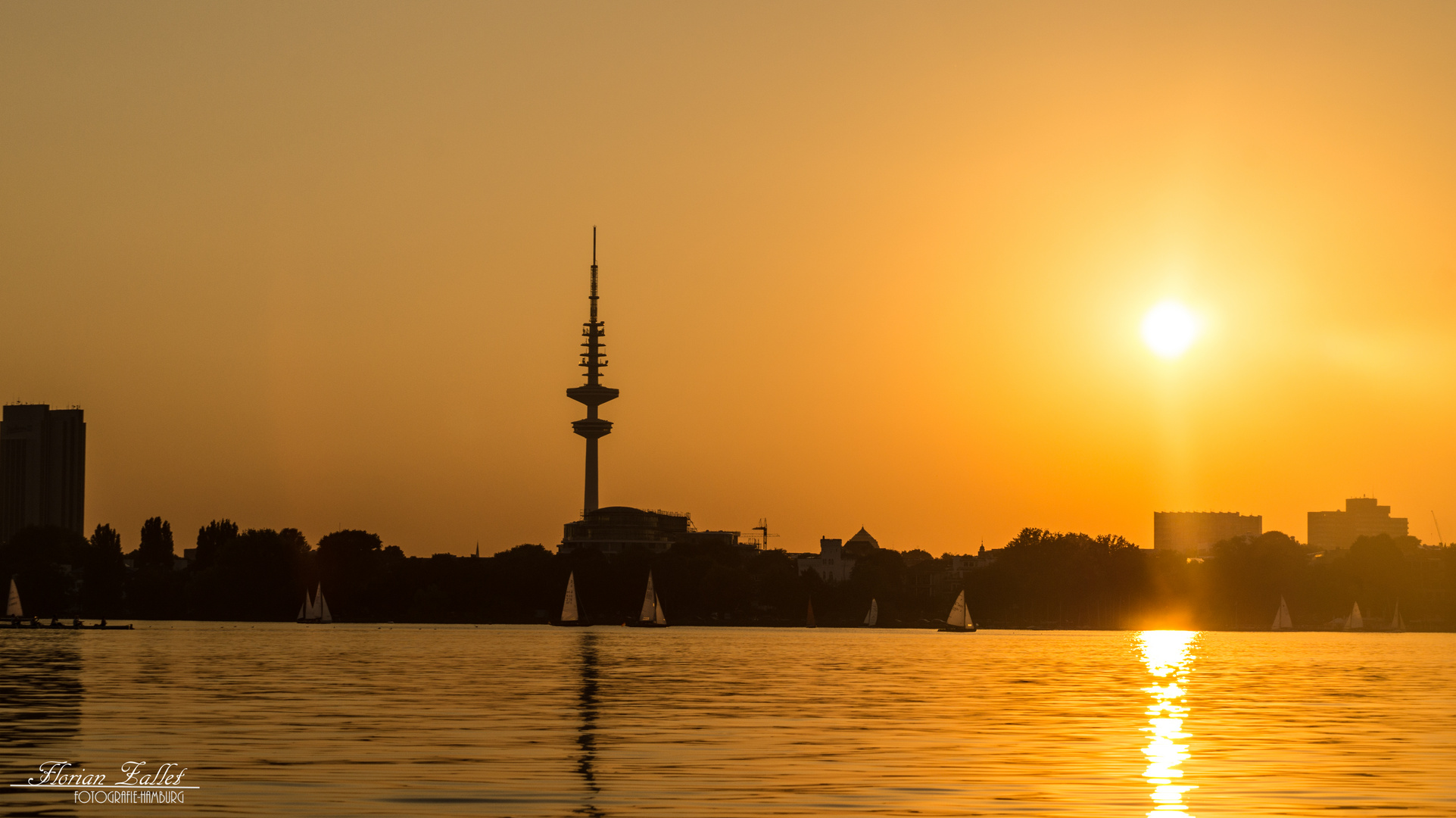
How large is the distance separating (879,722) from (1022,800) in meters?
22.7

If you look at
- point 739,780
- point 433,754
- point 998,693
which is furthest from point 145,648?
point 739,780

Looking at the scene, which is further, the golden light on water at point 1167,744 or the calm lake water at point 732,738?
the calm lake water at point 732,738

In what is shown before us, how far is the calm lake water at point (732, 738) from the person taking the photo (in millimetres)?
35750

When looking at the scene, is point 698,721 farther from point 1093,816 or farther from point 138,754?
point 1093,816

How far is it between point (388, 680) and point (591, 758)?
41.7m

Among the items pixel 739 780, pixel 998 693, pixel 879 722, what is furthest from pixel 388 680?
pixel 739 780

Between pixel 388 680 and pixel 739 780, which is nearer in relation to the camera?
pixel 739 780

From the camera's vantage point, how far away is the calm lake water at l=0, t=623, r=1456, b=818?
117 ft

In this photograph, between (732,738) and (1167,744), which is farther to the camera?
(732,738)

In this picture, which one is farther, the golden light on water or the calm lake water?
the calm lake water

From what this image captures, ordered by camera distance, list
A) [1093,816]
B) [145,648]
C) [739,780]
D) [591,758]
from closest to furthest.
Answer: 1. [1093,816]
2. [739,780]
3. [591,758]
4. [145,648]

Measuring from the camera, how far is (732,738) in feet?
167

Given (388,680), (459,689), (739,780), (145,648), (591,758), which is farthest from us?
(145,648)

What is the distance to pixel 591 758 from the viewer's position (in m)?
44.3
